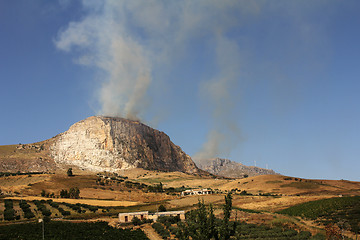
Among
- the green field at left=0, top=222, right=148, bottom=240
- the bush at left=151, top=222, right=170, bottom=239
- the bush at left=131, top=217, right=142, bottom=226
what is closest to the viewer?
the green field at left=0, top=222, right=148, bottom=240

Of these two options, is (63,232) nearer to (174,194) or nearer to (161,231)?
(161,231)

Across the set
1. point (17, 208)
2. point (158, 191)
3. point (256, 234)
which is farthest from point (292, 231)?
point (158, 191)

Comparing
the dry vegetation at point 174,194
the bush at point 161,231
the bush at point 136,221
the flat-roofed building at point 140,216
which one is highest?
the dry vegetation at point 174,194

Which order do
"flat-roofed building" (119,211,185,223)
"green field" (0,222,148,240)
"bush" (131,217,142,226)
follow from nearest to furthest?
"green field" (0,222,148,240), "bush" (131,217,142,226), "flat-roofed building" (119,211,185,223)

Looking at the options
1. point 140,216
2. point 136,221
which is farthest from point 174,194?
point 136,221

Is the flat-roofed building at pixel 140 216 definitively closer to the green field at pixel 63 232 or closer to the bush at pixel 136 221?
the bush at pixel 136 221

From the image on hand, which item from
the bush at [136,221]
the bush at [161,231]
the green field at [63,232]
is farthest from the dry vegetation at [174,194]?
the green field at [63,232]

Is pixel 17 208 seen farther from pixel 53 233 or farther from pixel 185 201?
pixel 185 201

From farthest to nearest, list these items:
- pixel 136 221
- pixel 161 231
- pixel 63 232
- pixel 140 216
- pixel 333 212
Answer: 1. pixel 140 216
2. pixel 136 221
3. pixel 333 212
4. pixel 161 231
5. pixel 63 232

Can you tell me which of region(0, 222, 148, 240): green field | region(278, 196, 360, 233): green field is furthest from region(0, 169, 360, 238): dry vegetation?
region(0, 222, 148, 240): green field

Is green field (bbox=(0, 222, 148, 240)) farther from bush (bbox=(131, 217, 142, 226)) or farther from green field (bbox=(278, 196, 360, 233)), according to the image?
green field (bbox=(278, 196, 360, 233))

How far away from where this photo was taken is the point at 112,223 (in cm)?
6881

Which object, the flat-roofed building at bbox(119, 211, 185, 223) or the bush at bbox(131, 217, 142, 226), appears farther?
the flat-roofed building at bbox(119, 211, 185, 223)

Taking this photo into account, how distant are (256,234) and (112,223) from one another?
3127cm
